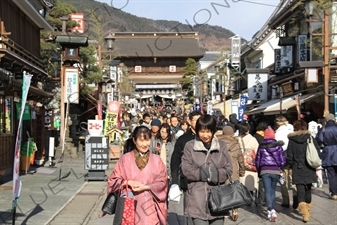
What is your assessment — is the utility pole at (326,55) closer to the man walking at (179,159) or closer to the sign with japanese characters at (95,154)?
the sign with japanese characters at (95,154)

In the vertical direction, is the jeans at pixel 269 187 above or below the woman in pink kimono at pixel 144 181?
below

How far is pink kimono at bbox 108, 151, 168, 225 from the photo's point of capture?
512 centimetres

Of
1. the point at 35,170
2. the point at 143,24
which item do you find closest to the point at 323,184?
the point at 35,170

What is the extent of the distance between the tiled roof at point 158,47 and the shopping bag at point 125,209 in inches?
2684

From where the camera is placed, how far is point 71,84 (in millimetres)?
19359

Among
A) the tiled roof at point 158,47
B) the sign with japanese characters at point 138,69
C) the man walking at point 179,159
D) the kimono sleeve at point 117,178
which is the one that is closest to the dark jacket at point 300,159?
the man walking at point 179,159

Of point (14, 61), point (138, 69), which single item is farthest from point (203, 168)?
point (138, 69)

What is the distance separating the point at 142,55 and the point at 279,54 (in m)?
49.9

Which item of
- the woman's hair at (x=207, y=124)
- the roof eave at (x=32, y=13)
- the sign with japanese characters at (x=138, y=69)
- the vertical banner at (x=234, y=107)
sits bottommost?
the woman's hair at (x=207, y=124)

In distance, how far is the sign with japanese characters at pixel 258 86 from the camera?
30.0 metres

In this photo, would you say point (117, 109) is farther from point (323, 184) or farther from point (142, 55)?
point (142, 55)

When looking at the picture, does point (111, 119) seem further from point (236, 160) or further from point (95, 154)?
point (236, 160)

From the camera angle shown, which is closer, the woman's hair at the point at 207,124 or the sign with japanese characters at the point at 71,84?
the woman's hair at the point at 207,124

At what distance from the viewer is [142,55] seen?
2977 inches
